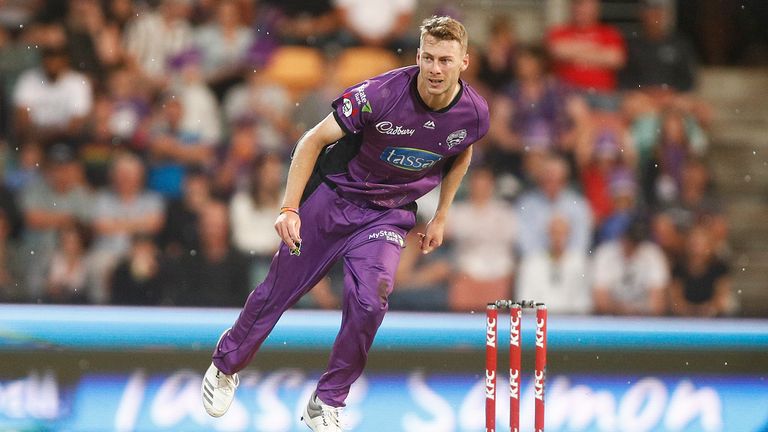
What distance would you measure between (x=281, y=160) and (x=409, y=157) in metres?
2.93

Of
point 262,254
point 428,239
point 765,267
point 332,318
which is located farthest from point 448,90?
point 765,267

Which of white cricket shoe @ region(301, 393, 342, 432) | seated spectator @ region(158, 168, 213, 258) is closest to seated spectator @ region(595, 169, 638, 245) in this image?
seated spectator @ region(158, 168, 213, 258)

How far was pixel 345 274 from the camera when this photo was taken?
16.7 feet

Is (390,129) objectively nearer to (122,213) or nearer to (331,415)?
(331,415)

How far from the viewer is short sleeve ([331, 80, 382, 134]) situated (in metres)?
4.95

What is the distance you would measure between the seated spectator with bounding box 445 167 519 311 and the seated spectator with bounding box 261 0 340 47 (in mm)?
1508

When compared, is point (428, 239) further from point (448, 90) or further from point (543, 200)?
point (543, 200)

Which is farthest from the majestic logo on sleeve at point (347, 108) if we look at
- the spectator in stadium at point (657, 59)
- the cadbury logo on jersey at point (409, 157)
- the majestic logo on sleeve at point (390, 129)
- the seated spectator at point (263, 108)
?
the spectator in stadium at point (657, 59)

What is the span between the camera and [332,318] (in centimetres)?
709

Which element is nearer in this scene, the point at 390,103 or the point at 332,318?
the point at 390,103

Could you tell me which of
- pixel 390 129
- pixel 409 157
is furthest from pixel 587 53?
pixel 390 129

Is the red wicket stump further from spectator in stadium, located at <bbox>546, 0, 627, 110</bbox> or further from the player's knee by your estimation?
spectator in stadium, located at <bbox>546, 0, 627, 110</bbox>

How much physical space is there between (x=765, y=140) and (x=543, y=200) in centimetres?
210

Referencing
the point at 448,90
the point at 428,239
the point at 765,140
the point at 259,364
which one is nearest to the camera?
the point at 448,90
